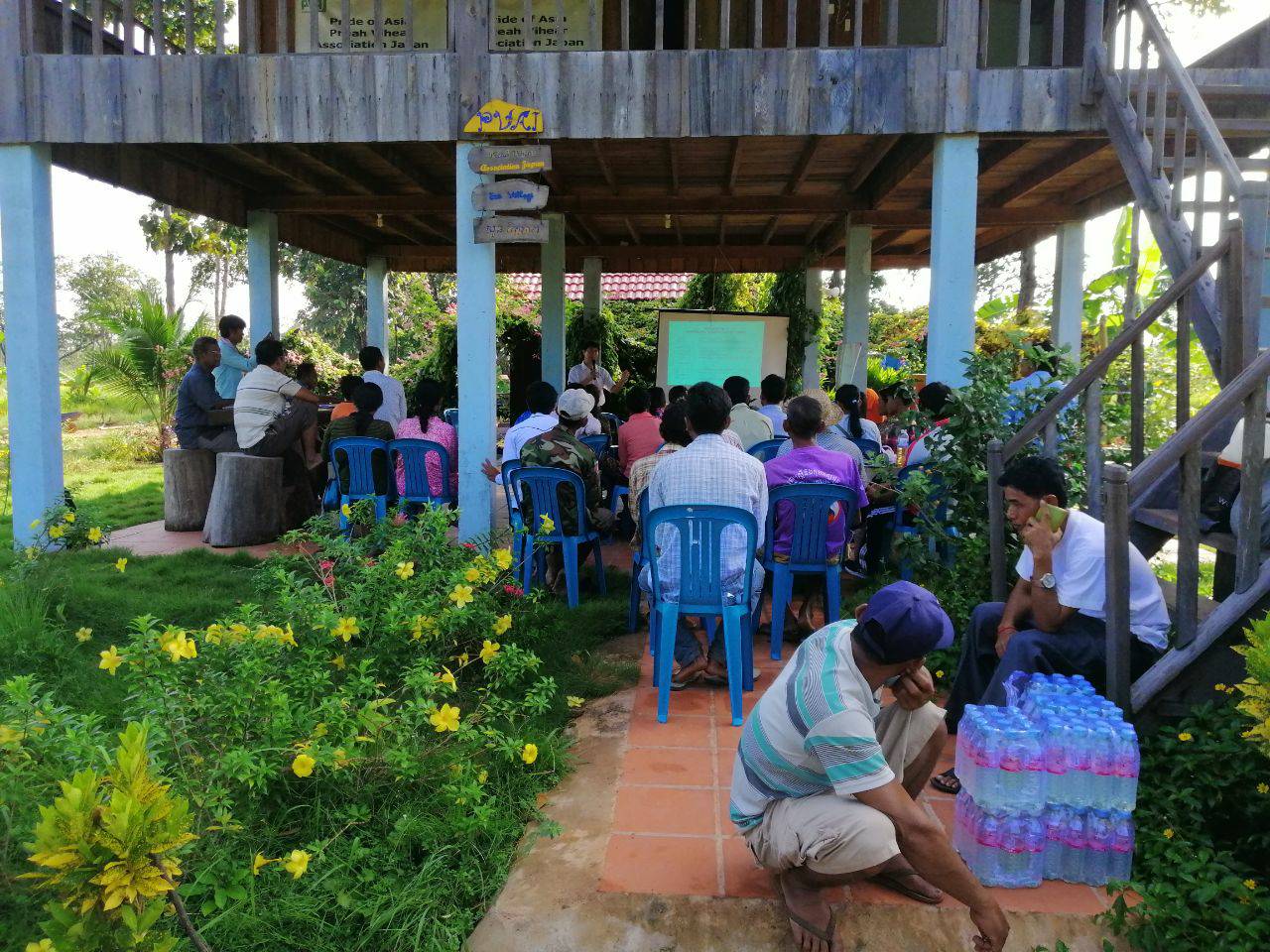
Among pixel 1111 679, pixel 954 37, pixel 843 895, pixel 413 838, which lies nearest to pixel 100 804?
pixel 413 838

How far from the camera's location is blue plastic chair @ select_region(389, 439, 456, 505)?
6781mm

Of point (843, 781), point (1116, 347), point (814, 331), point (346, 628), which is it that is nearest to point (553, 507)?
point (346, 628)

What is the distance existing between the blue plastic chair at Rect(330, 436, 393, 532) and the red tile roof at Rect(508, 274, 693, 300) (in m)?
12.5

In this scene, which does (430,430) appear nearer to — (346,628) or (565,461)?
(565,461)

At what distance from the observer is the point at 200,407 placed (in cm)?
797

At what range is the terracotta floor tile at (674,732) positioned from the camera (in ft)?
12.8

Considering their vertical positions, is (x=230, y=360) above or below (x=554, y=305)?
below

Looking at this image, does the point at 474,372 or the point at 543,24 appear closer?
the point at 474,372

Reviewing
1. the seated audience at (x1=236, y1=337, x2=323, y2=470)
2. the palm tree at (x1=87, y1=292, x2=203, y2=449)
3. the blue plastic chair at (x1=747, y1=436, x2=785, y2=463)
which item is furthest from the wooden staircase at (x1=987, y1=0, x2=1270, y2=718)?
the palm tree at (x1=87, y1=292, x2=203, y2=449)

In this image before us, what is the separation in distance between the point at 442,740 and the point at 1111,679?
7.55ft

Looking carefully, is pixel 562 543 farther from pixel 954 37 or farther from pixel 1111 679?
pixel 954 37

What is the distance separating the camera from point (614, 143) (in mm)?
7684

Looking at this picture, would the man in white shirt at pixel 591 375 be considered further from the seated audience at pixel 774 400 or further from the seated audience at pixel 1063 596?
the seated audience at pixel 1063 596

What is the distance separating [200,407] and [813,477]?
537cm
